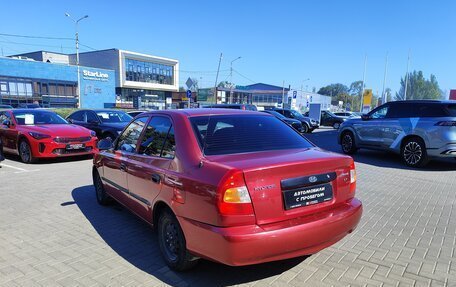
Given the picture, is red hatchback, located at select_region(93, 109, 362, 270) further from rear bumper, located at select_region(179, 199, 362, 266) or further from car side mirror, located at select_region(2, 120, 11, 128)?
car side mirror, located at select_region(2, 120, 11, 128)

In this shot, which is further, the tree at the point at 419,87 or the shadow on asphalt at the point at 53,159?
the tree at the point at 419,87

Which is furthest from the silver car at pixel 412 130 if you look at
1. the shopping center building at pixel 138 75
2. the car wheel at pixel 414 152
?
the shopping center building at pixel 138 75

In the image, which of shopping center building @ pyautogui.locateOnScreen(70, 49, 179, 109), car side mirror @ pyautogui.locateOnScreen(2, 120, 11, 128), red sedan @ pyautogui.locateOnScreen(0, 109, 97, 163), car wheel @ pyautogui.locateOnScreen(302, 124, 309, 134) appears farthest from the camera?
shopping center building @ pyautogui.locateOnScreen(70, 49, 179, 109)

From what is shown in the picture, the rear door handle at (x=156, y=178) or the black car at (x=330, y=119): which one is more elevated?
the rear door handle at (x=156, y=178)

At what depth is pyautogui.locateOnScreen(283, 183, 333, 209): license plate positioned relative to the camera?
2887mm

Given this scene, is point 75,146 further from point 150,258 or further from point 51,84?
point 51,84

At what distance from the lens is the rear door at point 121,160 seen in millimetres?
4352

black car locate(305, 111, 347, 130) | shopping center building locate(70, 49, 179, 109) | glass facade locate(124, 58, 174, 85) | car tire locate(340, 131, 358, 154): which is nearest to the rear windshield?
car tire locate(340, 131, 358, 154)

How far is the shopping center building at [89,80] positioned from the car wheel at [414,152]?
45.3m

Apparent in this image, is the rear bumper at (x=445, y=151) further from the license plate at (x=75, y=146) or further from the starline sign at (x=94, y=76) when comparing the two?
the starline sign at (x=94, y=76)

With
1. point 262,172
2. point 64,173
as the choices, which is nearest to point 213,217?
point 262,172

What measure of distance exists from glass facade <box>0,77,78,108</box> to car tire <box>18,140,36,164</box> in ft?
126

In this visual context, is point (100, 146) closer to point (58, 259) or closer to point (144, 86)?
point (58, 259)

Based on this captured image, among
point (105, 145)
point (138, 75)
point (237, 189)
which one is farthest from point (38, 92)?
point (237, 189)
